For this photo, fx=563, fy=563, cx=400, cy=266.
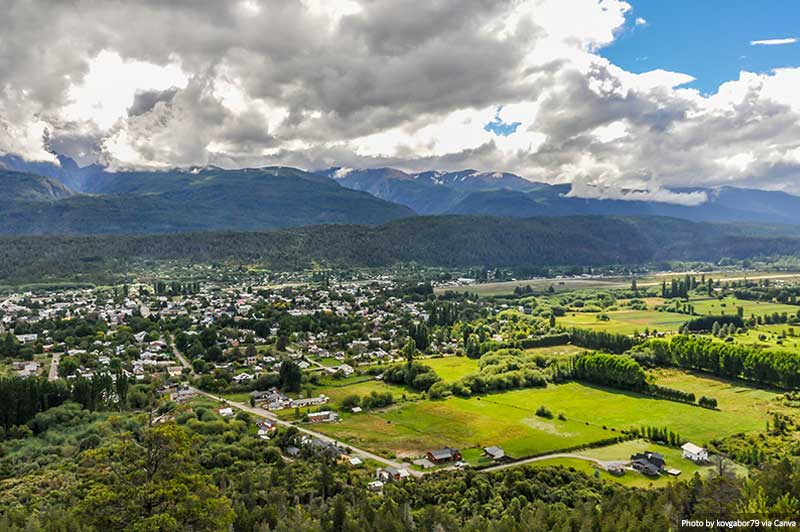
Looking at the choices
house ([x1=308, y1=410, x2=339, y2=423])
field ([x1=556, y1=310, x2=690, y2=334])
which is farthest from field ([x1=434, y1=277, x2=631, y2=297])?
house ([x1=308, y1=410, x2=339, y2=423])

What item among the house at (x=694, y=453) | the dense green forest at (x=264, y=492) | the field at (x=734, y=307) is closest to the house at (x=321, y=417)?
the dense green forest at (x=264, y=492)

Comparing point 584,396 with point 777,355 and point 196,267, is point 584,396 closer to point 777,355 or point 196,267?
point 777,355

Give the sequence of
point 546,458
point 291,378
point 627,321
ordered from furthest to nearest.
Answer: point 627,321, point 291,378, point 546,458

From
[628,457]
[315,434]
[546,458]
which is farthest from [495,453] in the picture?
[315,434]

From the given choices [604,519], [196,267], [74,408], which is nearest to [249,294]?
[196,267]

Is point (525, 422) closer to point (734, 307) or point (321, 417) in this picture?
point (321, 417)
